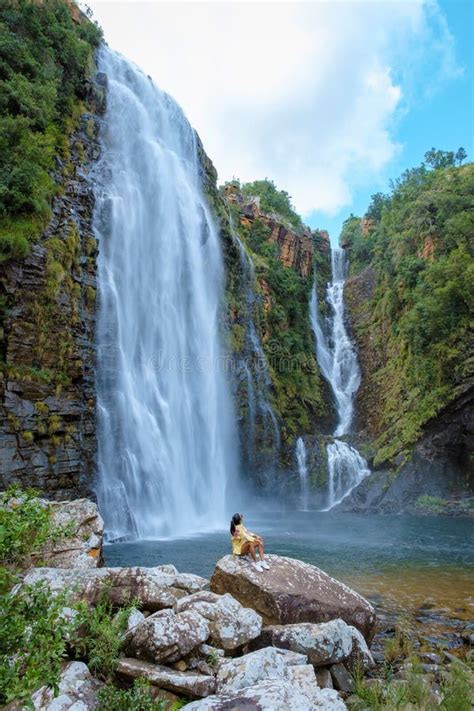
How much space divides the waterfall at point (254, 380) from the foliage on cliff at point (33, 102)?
13099mm

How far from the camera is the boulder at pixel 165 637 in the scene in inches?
175

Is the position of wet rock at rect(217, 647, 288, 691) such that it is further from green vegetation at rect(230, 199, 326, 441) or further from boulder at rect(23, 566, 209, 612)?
green vegetation at rect(230, 199, 326, 441)

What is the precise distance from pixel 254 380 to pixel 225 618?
2351 centimetres

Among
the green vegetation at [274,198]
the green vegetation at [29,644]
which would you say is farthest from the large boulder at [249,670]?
the green vegetation at [274,198]

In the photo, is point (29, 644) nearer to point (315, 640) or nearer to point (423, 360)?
point (315, 640)

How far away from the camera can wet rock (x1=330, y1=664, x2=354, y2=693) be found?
5227mm

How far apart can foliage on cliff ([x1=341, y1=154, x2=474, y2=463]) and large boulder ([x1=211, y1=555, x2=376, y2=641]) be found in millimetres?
18893

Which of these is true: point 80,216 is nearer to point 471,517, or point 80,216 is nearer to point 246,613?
point 246,613

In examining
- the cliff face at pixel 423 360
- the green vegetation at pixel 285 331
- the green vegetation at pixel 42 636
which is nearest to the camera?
the green vegetation at pixel 42 636

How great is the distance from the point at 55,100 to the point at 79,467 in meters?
14.6

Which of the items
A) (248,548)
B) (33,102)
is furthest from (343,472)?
(33,102)

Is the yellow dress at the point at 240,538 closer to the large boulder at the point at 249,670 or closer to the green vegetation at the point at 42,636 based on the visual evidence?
the green vegetation at the point at 42,636

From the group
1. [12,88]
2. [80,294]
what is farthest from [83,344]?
[12,88]

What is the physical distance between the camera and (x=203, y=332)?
25000 mm
